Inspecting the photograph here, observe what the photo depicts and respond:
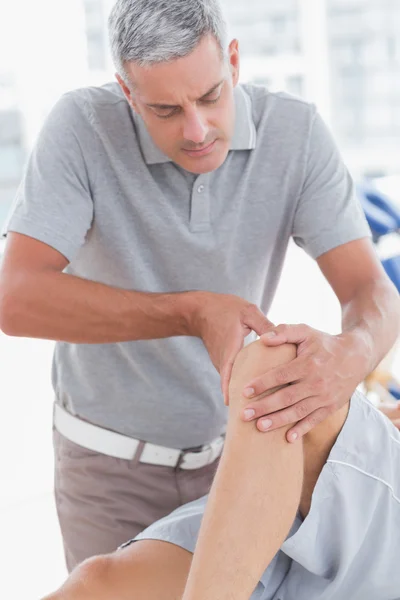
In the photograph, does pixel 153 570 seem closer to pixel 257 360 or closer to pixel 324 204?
pixel 257 360

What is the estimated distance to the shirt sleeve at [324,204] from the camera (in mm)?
1709

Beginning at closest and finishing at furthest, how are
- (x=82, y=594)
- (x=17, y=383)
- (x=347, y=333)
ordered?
1. (x=82, y=594)
2. (x=347, y=333)
3. (x=17, y=383)

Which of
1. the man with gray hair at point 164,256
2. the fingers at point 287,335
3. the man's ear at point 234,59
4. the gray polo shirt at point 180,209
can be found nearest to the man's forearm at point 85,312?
the man with gray hair at point 164,256

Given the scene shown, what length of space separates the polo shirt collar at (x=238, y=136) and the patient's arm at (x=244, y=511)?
61 centimetres

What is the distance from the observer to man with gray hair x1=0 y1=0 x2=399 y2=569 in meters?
1.45

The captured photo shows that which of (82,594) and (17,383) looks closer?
(82,594)

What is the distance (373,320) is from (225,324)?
1.02 feet

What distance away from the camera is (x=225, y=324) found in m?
1.42

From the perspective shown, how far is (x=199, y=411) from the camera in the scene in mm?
1789

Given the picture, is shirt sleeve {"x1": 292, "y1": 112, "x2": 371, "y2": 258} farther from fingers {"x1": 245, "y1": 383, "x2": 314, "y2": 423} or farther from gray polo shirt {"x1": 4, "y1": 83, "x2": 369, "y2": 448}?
fingers {"x1": 245, "y1": 383, "x2": 314, "y2": 423}

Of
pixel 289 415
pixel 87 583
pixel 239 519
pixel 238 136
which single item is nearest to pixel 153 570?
pixel 87 583

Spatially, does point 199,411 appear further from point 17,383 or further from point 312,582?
point 17,383

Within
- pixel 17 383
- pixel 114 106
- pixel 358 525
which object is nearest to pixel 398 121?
pixel 17 383

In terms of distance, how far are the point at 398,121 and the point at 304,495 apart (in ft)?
20.5
